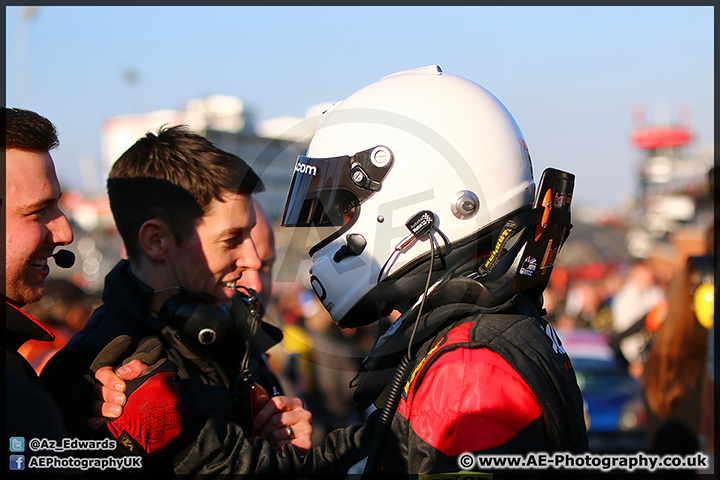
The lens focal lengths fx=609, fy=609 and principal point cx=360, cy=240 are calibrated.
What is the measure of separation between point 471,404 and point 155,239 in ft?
4.60

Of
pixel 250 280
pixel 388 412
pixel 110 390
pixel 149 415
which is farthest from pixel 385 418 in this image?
pixel 250 280

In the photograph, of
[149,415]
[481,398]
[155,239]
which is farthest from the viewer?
[155,239]

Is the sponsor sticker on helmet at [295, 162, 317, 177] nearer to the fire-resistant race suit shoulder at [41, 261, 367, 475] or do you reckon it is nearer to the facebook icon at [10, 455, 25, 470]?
the fire-resistant race suit shoulder at [41, 261, 367, 475]

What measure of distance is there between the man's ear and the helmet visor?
502 mm

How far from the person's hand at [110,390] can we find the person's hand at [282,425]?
1.89ft

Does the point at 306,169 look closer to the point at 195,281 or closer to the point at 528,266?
the point at 195,281

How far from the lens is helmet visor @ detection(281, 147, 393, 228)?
6.57 ft

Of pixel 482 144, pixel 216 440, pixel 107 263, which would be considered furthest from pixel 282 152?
pixel 107 263

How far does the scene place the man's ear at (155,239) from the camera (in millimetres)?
2338

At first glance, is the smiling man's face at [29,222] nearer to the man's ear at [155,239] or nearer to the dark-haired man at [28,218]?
the dark-haired man at [28,218]

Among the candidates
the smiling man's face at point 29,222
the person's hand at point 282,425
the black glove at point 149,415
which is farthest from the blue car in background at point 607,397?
the smiling man's face at point 29,222

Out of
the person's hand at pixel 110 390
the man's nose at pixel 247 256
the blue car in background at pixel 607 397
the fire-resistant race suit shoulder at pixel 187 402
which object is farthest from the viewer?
the blue car in background at pixel 607 397

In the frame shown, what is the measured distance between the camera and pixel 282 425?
2184 mm

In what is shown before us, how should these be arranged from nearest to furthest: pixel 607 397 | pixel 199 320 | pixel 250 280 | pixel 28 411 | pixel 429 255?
pixel 28 411, pixel 429 255, pixel 199 320, pixel 250 280, pixel 607 397
